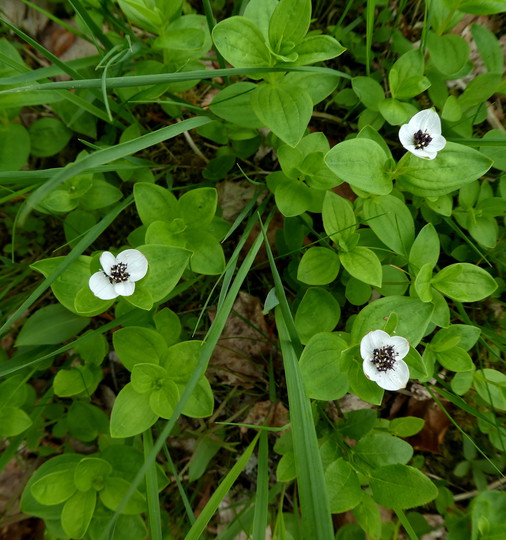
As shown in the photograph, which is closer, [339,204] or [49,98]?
[339,204]

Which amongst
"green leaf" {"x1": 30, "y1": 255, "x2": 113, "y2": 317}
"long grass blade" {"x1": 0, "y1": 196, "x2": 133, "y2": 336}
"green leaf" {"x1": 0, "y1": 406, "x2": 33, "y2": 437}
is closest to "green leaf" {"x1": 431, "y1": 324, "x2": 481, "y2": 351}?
"green leaf" {"x1": 30, "y1": 255, "x2": 113, "y2": 317}

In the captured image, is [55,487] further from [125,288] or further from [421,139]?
[421,139]

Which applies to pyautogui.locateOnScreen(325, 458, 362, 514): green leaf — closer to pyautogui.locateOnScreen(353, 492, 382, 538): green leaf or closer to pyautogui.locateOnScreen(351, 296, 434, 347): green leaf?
pyautogui.locateOnScreen(353, 492, 382, 538): green leaf

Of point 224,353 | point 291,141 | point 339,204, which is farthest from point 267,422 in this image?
point 291,141

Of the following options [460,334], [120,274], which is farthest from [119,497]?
[460,334]

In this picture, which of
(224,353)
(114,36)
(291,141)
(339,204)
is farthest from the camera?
(224,353)

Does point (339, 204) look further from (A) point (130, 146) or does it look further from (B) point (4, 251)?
(B) point (4, 251)
